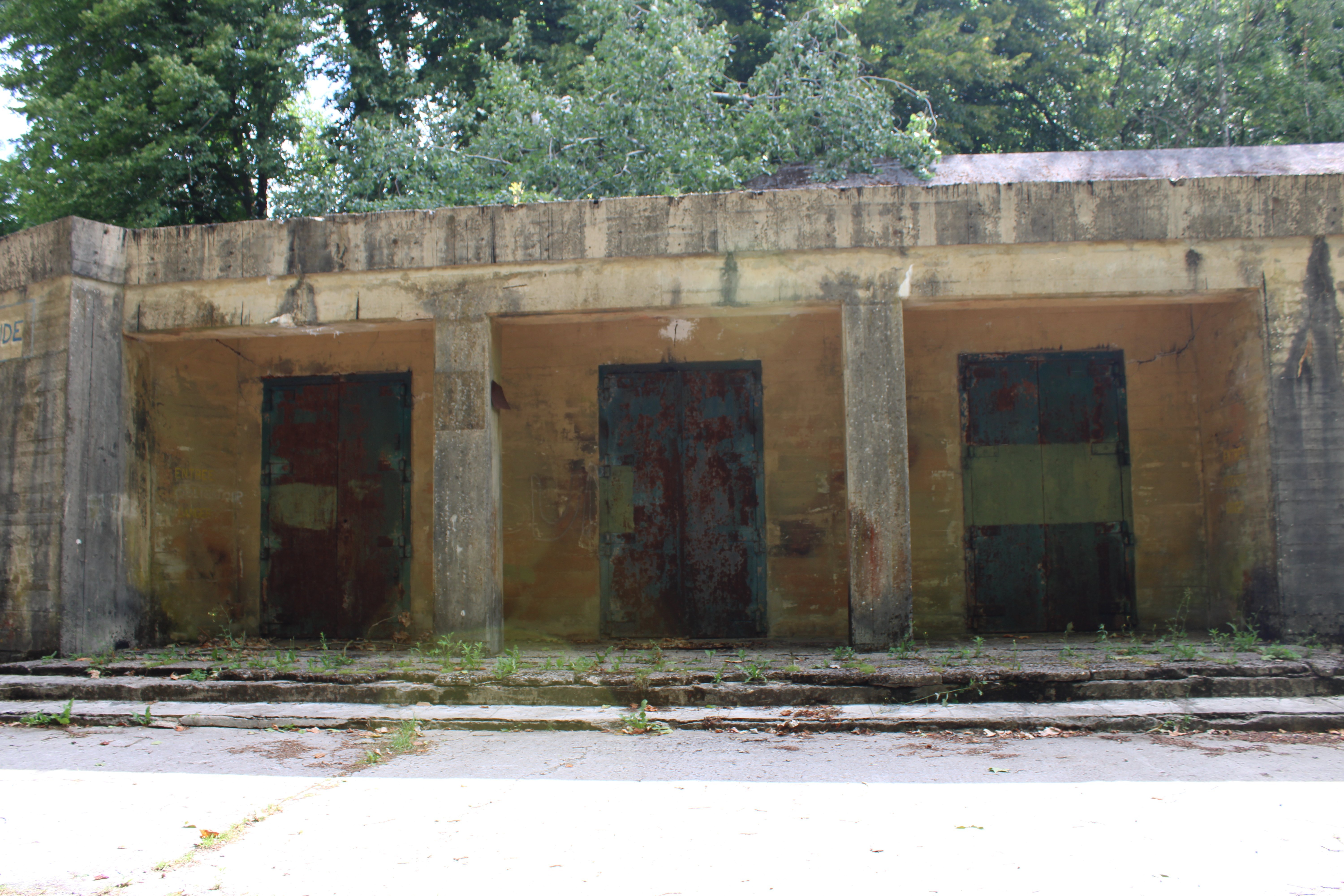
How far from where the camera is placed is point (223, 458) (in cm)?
838

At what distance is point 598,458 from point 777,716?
11.3ft

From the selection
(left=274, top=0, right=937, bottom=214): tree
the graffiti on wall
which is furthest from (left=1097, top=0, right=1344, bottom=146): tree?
the graffiti on wall

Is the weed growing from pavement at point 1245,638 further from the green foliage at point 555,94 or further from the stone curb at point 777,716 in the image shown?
the green foliage at point 555,94

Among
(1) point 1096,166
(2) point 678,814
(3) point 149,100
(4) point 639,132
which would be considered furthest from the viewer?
(3) point 149,100

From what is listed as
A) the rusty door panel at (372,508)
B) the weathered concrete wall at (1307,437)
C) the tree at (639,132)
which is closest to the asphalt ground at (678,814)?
the weathered concrete wall at (1307,437)

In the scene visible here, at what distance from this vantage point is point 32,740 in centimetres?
517

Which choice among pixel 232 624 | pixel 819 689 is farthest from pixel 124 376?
pixel 819 689

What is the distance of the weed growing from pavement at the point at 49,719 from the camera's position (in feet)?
18.2

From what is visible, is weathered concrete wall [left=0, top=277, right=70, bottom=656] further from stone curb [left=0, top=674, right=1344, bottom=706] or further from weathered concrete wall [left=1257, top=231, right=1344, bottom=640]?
weathered concrete wall [left=1257, top=231, right=1344, bottom=640]

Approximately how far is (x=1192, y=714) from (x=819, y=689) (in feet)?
6.82

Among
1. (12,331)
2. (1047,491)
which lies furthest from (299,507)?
(1047,491)

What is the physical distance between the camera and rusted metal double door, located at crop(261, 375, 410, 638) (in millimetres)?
8273

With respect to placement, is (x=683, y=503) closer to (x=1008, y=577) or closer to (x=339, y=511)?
(x=1008, y=577)

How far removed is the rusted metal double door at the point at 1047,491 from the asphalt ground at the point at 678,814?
9.30ft
